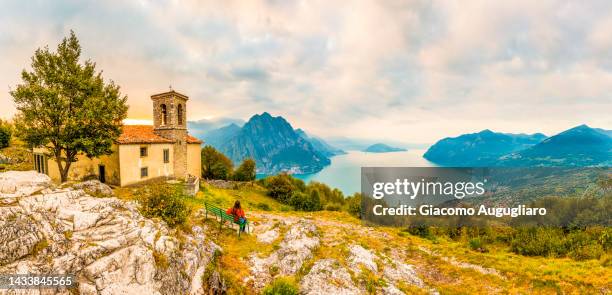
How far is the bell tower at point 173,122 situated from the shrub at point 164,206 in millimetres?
20878

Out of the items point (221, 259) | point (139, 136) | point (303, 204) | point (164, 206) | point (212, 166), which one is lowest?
point (303, 204)

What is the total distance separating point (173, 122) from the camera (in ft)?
104

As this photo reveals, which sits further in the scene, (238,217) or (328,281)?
(238,217)

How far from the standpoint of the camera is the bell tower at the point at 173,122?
31.6 m

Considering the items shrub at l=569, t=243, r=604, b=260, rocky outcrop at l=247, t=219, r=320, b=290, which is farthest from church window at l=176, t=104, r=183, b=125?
shrub at l=569, t=243, r=604, b=260

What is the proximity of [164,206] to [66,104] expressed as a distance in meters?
14.5

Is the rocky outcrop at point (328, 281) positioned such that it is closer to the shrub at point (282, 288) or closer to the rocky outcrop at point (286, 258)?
the shrub at point (282, 288)

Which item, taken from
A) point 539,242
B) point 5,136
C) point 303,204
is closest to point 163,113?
point 303,204

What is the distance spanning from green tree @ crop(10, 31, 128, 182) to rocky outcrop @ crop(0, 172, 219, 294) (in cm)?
1013

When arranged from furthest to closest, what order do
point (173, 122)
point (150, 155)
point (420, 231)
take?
point (173, 122), point (150, 155), point (420, 231)

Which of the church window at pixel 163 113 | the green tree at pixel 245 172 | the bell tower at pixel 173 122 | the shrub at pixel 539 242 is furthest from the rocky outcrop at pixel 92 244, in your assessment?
the green tree at pixel 245 172

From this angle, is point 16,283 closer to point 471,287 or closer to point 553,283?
point 471,287

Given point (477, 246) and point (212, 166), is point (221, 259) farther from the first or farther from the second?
point (212, 166)

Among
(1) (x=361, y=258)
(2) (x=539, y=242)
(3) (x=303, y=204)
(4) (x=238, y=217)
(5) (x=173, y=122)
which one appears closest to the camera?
(1) (x=361, y=258)
